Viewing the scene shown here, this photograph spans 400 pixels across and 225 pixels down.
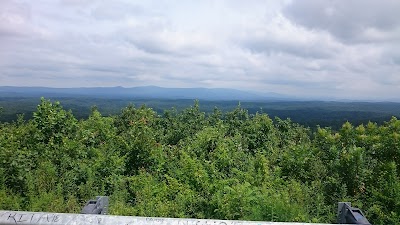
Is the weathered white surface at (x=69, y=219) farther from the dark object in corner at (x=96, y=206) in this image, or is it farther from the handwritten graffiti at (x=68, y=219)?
the dark object in corner at (x=96, y=206)

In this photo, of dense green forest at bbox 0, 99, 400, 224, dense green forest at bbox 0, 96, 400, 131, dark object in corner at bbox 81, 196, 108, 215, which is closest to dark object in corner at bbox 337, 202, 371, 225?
dense green forest at bbox 0, 99, 400, 224

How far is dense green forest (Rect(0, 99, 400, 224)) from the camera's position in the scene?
5.11 m

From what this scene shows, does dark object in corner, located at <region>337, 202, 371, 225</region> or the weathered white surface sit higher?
the weathered white surface

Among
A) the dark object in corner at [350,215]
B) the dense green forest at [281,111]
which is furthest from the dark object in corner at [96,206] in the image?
the dense green forest at [281,111]

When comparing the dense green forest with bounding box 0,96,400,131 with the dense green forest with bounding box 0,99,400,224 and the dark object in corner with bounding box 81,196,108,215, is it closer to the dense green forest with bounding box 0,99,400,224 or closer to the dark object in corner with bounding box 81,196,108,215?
the dense green forest with bounding box 0,99,400,224

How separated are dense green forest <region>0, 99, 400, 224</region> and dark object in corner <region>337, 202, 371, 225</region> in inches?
71.4

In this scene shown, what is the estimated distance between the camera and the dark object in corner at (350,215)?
256cm

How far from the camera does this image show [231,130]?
11273 millimetres

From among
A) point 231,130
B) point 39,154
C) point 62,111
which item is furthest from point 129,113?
point 39,154

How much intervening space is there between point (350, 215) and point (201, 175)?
11.7ft

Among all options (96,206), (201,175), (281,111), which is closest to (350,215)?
(96,206)

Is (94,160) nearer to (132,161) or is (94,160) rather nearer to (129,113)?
(132,161)

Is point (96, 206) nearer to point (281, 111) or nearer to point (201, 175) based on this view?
point (201, 175)

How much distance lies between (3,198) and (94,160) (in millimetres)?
1933
